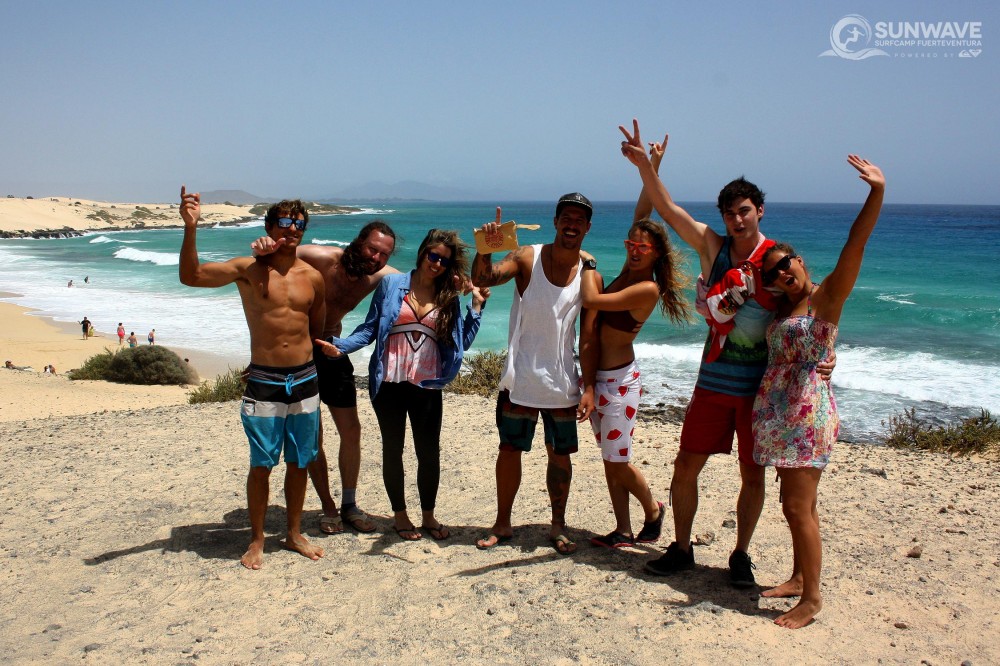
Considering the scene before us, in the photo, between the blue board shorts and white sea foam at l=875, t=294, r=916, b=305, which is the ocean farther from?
the blue board shorts

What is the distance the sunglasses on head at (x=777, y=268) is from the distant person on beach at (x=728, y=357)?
0.31ft

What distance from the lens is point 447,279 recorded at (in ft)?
14.5

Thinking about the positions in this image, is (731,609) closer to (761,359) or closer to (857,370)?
(761,359)

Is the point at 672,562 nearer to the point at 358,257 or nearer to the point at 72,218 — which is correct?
the point at 358,257

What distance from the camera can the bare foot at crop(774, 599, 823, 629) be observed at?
11.6 ft

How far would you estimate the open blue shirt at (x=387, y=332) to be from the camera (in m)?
4.36

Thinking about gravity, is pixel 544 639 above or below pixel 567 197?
below

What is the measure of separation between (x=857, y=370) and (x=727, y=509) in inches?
377

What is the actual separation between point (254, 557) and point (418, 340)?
1606 mm

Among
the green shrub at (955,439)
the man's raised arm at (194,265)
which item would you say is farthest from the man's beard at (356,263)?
the green shrub at (955,439)

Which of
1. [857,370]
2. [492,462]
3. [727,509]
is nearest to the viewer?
[727,509]

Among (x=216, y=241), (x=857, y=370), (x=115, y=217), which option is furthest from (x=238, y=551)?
(x=115, y=217)

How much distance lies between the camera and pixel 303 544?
14.7 ft

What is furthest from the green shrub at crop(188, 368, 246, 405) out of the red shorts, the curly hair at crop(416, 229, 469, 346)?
the red shorts
